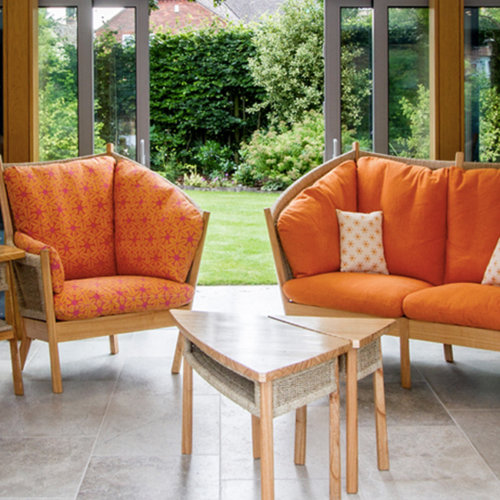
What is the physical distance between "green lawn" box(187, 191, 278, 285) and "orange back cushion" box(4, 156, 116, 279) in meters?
2.61

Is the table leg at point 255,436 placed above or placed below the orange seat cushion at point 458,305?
below

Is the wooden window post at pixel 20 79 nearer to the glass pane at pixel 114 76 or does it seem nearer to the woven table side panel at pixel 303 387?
the glass pane at pixel 114 76

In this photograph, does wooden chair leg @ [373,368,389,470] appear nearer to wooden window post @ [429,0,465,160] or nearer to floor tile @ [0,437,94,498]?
floor tile @ [0,437,94,498]

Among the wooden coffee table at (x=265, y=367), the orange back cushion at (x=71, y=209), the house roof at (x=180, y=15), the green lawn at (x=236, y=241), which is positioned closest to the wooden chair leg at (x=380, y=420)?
the wooden coffee table at (x=265, y=367)

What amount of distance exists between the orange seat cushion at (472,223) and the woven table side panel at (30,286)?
191 centimetres

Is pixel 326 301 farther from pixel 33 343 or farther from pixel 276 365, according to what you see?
pixel 33 343

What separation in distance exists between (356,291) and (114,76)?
215 cm

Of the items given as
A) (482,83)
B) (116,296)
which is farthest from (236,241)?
(116,296)

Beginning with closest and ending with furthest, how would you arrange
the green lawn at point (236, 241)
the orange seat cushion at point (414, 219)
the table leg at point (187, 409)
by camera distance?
the table leg at point (187, 409) → the orange seat cushion at point (414, 219) → the green lawn at point (236, 241)

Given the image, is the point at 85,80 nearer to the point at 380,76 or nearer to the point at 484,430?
the point at 380,76

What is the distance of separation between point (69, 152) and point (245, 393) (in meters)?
2.81

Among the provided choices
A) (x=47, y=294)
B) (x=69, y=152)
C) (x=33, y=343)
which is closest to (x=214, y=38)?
(x=69, y=152)

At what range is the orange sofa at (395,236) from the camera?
9.86 feet

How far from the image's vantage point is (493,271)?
3.10 meters
